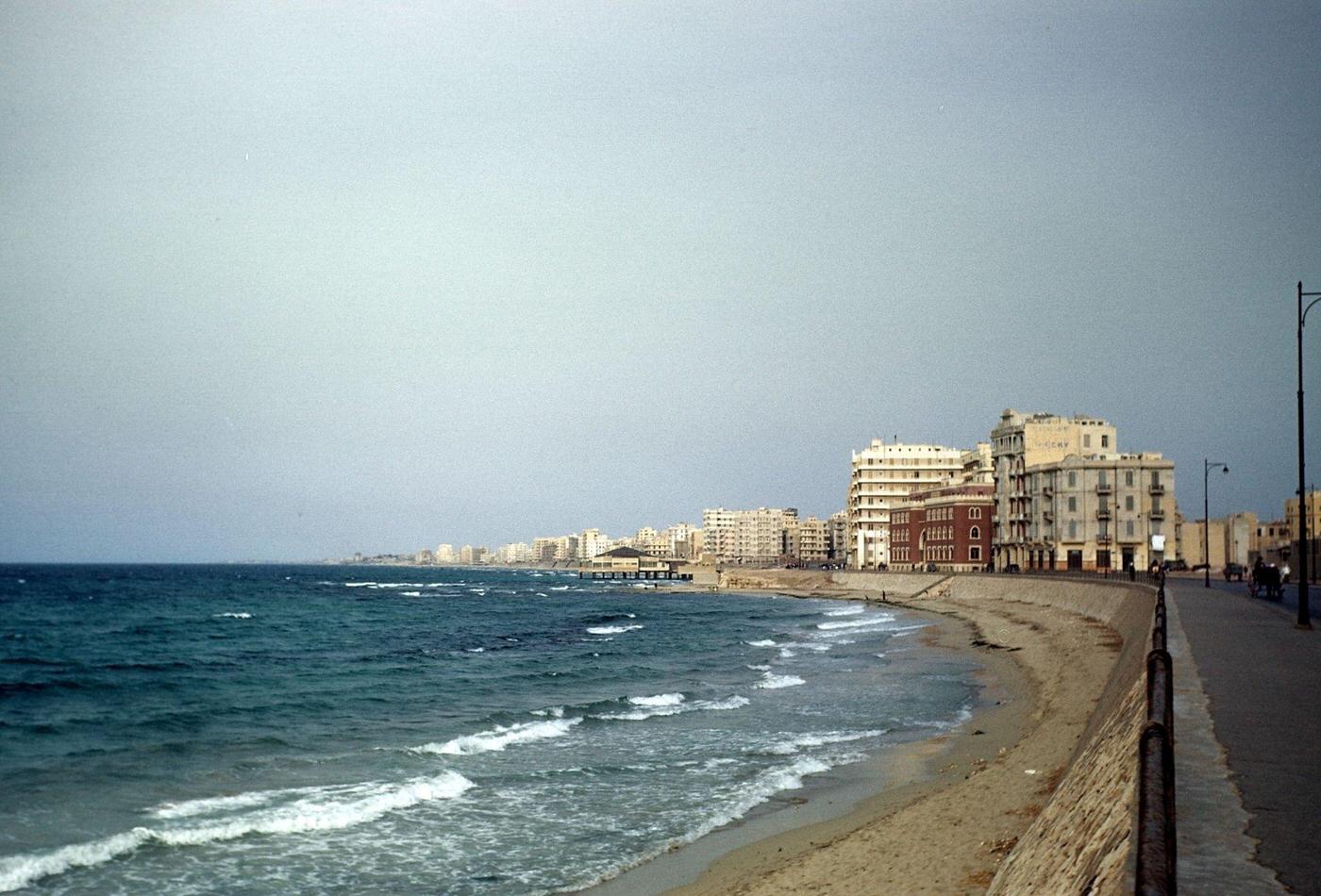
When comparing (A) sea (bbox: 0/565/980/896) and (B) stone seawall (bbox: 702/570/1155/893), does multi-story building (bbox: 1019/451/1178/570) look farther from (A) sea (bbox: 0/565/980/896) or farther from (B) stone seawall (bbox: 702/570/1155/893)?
(A) sea (bbox: 0/565/980/896)

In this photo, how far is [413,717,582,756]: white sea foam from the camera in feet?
90.2

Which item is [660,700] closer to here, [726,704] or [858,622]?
[726,704]

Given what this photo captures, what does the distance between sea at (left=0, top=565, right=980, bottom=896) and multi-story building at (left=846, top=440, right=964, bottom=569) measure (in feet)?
308

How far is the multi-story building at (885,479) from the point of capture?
15575 cm

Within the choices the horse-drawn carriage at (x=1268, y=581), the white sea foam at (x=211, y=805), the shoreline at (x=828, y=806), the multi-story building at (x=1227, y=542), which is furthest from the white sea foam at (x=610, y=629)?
the multi-story building at (x=1227, y=542)

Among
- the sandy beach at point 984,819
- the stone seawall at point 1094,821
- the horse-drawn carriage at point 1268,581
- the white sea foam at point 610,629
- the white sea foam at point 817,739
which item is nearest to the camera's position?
the stone seawall at point 1094,821

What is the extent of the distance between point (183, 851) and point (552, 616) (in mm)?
74850

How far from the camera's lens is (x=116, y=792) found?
2320cm

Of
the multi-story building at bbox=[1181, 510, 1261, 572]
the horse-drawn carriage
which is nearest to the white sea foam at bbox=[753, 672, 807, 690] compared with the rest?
the horse-drawn carriage

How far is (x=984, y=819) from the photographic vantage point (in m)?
16.9

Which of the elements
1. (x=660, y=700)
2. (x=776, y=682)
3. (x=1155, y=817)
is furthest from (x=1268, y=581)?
(x=1155, y=817)

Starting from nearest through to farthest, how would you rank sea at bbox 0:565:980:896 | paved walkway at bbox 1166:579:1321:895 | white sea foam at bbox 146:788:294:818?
paved walkway at bbox 1166:579:1321:895 → sea at bbox 0:565:980:896 → white sea foam at bbox 146:788:294:818

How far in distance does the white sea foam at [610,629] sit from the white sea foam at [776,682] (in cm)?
3104

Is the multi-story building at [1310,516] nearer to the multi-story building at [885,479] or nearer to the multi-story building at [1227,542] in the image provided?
the multi-story building at [1227,542]
